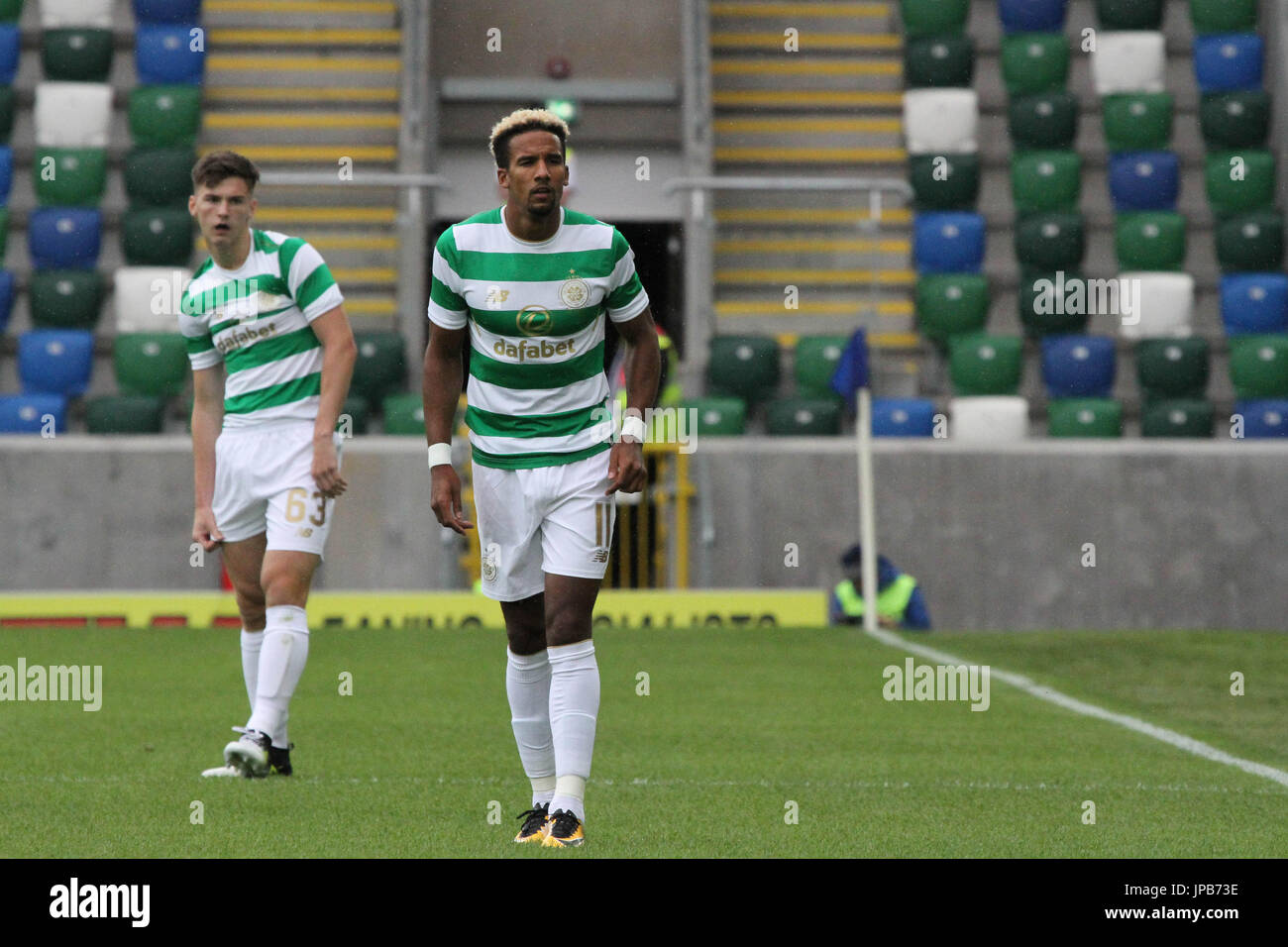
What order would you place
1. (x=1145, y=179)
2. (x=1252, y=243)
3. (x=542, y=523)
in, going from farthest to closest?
(x=1145, y=179) → (x=1252, y=243) → (x=542, y=523)

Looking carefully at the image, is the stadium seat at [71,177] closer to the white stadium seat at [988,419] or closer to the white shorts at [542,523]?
the white stadium seat at [988,419]

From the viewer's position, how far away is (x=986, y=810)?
7008 millimetres

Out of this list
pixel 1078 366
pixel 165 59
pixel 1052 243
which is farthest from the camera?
pixel 165 59

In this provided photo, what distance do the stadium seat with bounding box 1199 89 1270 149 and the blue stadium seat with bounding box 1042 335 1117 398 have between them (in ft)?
10.1

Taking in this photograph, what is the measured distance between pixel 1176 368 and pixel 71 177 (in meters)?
10.9

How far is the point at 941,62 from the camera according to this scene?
22.3 meters

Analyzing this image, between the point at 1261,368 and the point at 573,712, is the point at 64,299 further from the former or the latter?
the point at 573,712

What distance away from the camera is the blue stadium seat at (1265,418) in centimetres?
1927

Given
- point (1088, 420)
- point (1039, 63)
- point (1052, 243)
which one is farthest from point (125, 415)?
point (1039, 63)

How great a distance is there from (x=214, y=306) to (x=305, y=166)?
1422cm

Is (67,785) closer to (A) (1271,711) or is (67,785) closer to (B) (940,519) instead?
(A) (1271,711)

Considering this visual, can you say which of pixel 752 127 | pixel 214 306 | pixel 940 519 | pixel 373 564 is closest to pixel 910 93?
pixel 752 127

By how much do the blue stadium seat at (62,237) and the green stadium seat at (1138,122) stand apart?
10.3m

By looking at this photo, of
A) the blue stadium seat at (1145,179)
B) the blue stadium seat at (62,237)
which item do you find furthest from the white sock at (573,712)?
the blue stadium seat at (1145,179)
